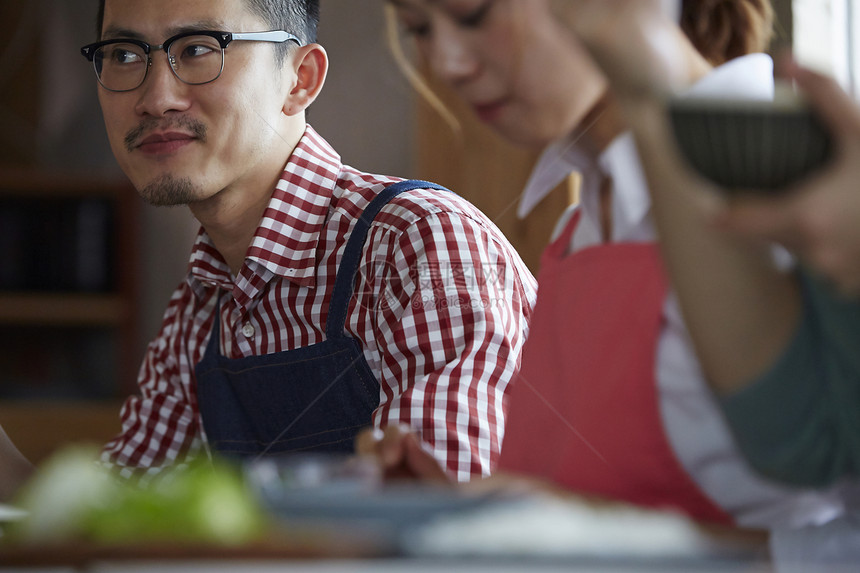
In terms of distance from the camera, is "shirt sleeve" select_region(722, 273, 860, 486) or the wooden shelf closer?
"shirt sleeve" select_region(722, 273, 860, 486)

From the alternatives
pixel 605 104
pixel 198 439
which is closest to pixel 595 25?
pixel 605 104

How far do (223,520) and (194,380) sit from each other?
56cm

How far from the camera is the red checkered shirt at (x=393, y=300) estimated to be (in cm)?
59

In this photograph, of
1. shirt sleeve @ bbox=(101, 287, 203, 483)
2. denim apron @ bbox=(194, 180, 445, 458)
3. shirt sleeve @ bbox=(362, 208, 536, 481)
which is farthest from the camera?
shirt sleeve @ bbox=(101, 287, 203, 483)

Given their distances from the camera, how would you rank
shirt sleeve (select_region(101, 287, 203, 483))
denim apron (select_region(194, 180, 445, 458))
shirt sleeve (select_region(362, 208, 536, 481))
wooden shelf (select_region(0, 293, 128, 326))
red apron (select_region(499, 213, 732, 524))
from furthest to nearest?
wooden shelf (select_region(0, 293, 128, 326)) < shirt sleeve (select_region(101, 287, 203, 483)) < denim apron (select_region(194, 180, 445, 458)) < shirt sleeve (select_region(362, 208, 536, 481)) < red apron (select_region(499, 213, 732, 524))

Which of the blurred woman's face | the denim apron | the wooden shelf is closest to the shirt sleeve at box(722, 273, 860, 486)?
the blurred woman's face

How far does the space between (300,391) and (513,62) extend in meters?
0.37

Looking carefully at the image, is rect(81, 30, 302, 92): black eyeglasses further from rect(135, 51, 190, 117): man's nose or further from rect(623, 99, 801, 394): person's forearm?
rect(623, 99, 801, 394): person's forearm

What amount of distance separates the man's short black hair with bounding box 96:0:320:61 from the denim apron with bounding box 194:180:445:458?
118mm

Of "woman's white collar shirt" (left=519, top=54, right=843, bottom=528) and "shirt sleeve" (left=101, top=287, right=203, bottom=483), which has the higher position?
"woman's white collar shirt" (left=519, top=54, right=843, bottom=528)

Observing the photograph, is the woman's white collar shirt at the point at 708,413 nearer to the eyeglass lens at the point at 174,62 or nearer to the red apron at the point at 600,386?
the red apron at the point at 600,386

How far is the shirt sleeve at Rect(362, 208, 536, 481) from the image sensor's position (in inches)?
23.0

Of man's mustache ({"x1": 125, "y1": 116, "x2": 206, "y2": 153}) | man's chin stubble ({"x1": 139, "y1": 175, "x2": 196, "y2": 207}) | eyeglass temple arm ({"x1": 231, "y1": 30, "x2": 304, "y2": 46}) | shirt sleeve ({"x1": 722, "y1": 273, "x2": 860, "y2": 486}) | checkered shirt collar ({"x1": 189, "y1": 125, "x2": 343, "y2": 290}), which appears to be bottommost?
shirt sleeve ({"x1": 722, "y1": 273, "x2": 860, "y2": 486})

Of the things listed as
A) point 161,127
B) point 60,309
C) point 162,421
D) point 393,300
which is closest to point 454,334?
point 393,300
